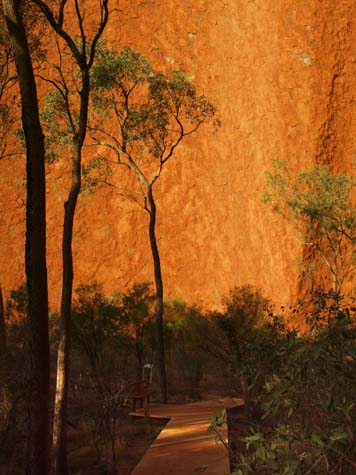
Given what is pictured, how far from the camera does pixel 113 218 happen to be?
135 ft

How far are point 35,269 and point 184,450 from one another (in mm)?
5375

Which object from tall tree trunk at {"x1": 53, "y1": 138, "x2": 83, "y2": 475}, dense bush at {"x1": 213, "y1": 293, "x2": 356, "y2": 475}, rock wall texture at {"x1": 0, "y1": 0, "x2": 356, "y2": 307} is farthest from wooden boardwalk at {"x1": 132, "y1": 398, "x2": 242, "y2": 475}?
rock wall texture at {"x1": 0, "y1": 0, "x2": 356, "y2": 307}

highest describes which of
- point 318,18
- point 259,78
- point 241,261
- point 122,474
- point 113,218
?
point 318,18

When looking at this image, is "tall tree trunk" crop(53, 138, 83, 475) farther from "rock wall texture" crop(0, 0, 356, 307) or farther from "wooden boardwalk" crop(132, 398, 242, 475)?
"rock wall texture" crop(0, 0, 356, 307)

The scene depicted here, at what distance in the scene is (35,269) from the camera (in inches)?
288

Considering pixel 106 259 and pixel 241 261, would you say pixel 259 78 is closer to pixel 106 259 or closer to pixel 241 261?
pixel 241 261

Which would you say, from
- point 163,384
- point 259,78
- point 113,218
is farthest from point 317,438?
point 113,218

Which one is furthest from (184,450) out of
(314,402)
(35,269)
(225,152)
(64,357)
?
(225,152)

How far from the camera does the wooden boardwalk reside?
9.16 metres

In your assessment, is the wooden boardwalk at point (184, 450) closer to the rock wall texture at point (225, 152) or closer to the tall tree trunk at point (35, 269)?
the tall tree trunk at point (35, 269)

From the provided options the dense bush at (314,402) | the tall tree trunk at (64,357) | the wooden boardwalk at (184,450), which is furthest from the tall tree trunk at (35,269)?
the dense bush at (314,402)

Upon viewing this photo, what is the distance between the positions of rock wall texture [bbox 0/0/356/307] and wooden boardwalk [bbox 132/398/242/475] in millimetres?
17804

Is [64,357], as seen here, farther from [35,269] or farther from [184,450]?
[35,269]

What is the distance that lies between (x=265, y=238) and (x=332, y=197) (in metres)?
10.1
